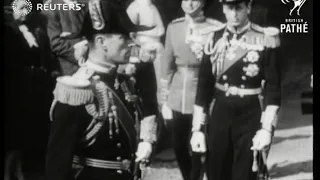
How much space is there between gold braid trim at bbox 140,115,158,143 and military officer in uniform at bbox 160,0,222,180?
58mm

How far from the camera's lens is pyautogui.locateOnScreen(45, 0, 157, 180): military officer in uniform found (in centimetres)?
197

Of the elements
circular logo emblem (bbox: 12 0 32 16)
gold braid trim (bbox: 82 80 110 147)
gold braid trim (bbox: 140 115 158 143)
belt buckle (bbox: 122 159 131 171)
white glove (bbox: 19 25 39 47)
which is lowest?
belt buckle (bbox: 122 159 131 171)

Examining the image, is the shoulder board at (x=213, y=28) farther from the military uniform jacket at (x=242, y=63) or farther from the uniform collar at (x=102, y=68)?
the uniform collar at (x=102, y=68)

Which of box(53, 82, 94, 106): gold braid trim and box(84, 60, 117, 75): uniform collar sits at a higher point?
box(84, 60, 117, 75): uniform collar

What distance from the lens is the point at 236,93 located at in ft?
6.53

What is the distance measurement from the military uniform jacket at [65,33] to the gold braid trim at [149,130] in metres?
0.32

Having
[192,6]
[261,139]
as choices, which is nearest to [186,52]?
[192,6]

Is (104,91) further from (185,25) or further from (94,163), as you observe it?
(185,25)

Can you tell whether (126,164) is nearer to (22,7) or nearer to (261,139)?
(261,139)

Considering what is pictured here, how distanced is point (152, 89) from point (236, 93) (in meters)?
0.31

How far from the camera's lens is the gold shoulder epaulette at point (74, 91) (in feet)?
6.42

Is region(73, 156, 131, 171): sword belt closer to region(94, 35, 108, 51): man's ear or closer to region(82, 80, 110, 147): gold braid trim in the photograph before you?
region(82, 80, 110, 147): gold braid trim

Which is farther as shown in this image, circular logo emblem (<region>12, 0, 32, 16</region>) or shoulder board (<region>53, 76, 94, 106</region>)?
circular logo emblem (<region>12, 0, 32, 16</region>)

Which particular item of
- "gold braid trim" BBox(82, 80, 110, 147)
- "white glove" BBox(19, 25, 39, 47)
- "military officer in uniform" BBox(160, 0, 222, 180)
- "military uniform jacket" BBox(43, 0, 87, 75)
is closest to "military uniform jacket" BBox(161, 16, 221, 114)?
"military officer in uniform" BBox(160, 0, 222, 180)
